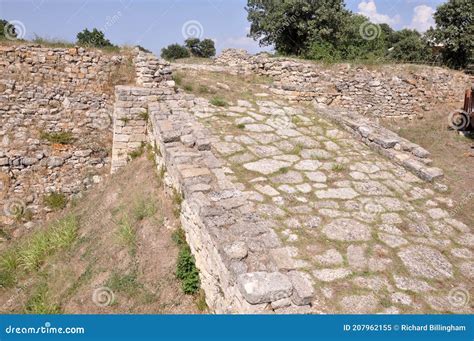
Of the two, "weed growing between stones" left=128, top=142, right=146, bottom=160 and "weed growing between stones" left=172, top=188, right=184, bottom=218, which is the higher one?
"weed growing between stones" left=128, top=142, right=146, bottom=160

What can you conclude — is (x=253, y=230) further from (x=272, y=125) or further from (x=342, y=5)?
(x=342, y=5)

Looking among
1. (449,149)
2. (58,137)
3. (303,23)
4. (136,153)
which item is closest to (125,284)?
(136,153)

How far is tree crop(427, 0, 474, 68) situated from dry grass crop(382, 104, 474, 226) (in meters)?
7.16

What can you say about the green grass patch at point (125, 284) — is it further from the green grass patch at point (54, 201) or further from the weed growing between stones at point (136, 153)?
the green grass patch at point (54, 201)

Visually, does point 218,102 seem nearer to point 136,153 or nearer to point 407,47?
point 136,153

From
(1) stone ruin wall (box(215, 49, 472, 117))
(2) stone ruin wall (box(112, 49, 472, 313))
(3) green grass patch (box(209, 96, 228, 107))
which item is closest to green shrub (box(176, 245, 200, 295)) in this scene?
(2) stone ruin wall (box(112, 49, 472, 313))

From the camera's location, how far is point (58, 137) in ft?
27.3

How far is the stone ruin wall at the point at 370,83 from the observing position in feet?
37.9

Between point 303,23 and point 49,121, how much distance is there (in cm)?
1360

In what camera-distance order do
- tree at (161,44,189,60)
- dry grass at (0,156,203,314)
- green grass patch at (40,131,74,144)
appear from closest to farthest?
dry grass at (0,156,203,314)
green grass patch at (40,131,74,144)
tree at (161,44,189,60)

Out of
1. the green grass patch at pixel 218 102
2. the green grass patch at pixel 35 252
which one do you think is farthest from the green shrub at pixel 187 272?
the green grass patch at pixel 218 102

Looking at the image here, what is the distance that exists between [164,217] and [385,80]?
32.4ft

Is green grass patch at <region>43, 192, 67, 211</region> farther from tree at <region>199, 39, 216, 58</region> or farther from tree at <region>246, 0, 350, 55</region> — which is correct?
tree at <region>199, 39, 216, 58</region>

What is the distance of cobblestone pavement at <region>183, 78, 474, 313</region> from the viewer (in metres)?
3.58
